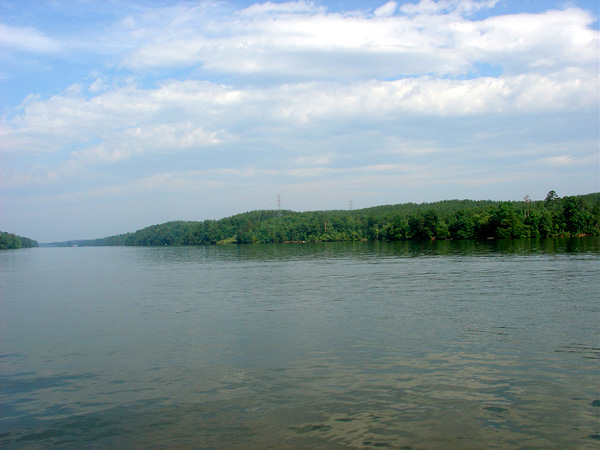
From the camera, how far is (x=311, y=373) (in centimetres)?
1470

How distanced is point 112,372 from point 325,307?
13911 mm

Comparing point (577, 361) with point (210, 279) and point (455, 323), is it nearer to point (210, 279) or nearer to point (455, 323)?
point (455, 323)

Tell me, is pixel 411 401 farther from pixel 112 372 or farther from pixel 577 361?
pixel 112 372

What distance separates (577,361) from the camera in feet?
49.1

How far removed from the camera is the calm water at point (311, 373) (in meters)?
10.5

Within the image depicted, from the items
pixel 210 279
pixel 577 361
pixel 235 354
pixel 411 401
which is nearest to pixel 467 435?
pixel 411 401

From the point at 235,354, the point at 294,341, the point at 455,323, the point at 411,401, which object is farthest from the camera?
the point at 455,323

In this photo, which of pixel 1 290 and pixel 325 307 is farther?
pixel 1 290

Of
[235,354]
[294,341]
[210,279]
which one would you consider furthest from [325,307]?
[210,279]

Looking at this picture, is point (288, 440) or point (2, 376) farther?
point (2, 376)

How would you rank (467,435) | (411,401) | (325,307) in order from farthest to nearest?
1. (325,307)
2. (411,401)
3. (467,435)

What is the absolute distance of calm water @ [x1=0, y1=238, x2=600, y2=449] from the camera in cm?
1053

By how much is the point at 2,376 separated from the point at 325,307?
16579mm

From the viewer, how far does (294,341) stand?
19.0 meters
